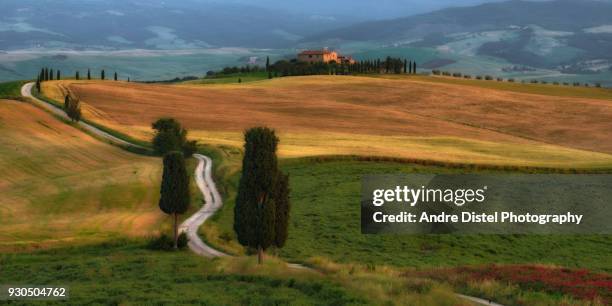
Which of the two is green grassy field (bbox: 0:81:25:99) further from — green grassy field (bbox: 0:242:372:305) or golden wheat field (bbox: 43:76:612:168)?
green grassy field (bbox: 0:242:372:305)

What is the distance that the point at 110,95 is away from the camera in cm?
12962

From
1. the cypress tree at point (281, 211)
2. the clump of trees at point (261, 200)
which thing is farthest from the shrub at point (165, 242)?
the cypress tree at point (281, 211)

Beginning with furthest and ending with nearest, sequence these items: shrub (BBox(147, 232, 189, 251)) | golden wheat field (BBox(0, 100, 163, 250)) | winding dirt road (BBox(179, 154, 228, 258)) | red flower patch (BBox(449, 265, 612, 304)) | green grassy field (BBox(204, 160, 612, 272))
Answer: golden wheat field (BBox(0, 100, 163, 250)), winding dirt road (BBox(179, 154, 228, 258)), green grassy field (BBox(204, 160, 612, 272)), shrub (BBox(147, 232, 189, 251)), red flower patch (BBox(449, 265, 612, 304))

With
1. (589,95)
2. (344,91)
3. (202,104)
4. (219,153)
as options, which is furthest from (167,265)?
(589,95)

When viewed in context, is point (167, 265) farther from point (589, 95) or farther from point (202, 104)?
point (589, 95)

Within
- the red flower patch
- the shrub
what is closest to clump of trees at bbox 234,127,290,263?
the shrub

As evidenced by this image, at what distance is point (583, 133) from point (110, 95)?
81.1 meters

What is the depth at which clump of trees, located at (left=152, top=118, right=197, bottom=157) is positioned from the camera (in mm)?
77812

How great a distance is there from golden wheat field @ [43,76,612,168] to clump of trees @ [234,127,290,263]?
3374 centimetres

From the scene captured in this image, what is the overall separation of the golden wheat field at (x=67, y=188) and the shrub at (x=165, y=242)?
3.72m

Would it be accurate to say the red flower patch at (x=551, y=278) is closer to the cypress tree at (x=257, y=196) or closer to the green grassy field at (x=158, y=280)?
the green grassy field at (x=158, y=280)

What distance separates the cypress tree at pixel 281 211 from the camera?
38.8m

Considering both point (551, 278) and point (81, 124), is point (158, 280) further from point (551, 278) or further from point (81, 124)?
point (81, 124)

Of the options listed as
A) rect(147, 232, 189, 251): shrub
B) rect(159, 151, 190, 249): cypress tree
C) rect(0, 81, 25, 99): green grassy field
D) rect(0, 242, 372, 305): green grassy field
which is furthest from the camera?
rect(0, 81, 25, 99): green grassy field
